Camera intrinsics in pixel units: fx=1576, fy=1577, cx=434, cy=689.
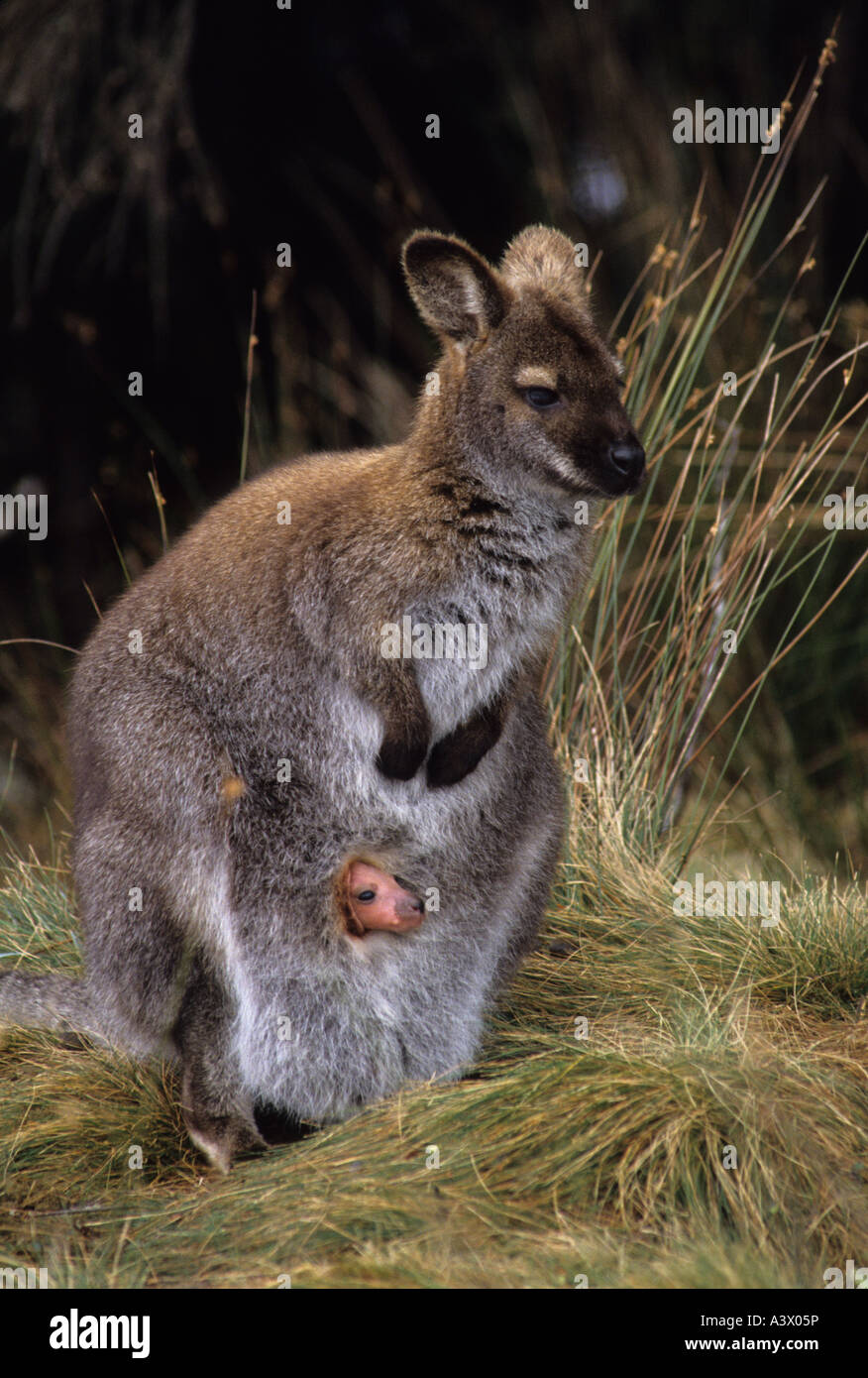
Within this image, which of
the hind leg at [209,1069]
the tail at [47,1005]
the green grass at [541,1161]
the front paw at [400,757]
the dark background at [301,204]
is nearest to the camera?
the green grass at [541,1161]

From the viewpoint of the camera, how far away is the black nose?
14.1 ft

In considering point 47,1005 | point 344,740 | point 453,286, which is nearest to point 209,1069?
point 47,1005

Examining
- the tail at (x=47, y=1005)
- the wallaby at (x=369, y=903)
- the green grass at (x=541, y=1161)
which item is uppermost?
the wallaby at (x=369, y=903)

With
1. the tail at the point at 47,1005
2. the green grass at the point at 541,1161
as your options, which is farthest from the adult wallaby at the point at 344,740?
the green grass at the point at 541,1161

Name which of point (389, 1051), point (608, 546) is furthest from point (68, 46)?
point (389, 1051)

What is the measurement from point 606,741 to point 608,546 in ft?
2.44

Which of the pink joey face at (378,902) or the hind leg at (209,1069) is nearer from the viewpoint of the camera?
the hind leg at (209,1069)

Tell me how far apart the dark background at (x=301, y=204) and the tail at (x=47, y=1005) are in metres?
3.40

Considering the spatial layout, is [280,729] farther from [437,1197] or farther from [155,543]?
[155,543]

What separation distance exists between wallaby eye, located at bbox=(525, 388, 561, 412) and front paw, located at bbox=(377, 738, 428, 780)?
993mm

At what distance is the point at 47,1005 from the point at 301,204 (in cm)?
594

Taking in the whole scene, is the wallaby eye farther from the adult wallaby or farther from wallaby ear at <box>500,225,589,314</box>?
wallaby ear at <box>500,225,589,314</box>

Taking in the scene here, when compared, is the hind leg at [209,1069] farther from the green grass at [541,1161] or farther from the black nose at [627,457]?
the black nose at [627,457]

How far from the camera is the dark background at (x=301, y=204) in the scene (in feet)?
28.1
